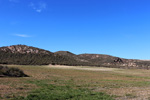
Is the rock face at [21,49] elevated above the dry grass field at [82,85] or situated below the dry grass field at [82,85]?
above

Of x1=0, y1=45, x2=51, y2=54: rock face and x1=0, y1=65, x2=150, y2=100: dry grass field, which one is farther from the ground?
x1=0, y1=45, x2=51, y2=54: rock face

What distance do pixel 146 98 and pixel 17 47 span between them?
4544 inches

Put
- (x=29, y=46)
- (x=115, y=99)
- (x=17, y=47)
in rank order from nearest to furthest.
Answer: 1. (x=115, y=99)
2. (x=17, y=47)
3. (x=29, y=46)

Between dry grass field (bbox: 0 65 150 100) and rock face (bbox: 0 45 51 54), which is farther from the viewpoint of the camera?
rock face (bbox: 0 45 51 54)

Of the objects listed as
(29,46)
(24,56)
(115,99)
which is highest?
(29,46)

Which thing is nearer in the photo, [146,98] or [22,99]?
[22,99]

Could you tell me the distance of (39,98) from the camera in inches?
527

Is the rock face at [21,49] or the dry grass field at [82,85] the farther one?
the rock face at [21,49]

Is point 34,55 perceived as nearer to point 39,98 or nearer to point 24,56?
point 24,56

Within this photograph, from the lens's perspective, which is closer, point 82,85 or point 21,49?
point 82,85

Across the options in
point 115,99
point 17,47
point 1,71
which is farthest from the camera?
point 17,47

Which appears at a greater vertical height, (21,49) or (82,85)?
(21,49)

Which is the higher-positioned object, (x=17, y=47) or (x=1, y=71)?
(x=17, y=47)

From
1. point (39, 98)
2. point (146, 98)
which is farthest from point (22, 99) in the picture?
point (146, 98)
